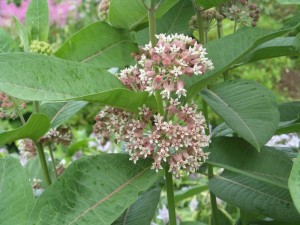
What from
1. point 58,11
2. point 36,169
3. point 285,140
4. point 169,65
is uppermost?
point 169,65

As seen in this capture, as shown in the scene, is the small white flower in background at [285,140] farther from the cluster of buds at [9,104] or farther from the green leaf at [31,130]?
the green leaf at [31,130]

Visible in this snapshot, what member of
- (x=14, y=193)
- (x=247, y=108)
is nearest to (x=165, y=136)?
(x=247, y=108)

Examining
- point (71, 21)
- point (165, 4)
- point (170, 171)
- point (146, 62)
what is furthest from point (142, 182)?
point (71, 21)

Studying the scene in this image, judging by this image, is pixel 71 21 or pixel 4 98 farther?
pixel 71 21

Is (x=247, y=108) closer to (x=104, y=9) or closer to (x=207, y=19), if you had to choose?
(x=207, y=19)

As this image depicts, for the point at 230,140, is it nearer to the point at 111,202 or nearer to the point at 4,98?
the point at 111,202

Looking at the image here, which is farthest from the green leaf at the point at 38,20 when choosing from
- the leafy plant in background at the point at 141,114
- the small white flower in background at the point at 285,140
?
the small white flower in background at the point at 285,140

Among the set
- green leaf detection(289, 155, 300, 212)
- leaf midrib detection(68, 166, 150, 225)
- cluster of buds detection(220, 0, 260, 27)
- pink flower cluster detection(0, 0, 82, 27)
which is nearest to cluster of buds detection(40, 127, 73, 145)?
leaf midrib detection(68, 166, 150, 225)
